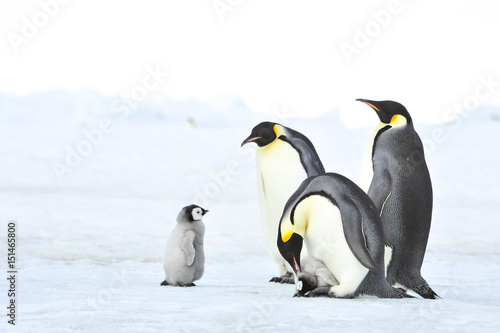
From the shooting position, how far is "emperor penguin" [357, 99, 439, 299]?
2996mm

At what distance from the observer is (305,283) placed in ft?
8.33

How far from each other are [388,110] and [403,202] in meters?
0.47

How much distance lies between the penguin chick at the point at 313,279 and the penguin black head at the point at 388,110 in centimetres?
93

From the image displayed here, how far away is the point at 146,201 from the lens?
705cm

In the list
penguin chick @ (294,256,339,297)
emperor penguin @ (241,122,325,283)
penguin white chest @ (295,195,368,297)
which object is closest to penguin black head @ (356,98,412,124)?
emperor penguin @ (241,122,325,283)

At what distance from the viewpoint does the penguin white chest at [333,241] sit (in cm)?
251

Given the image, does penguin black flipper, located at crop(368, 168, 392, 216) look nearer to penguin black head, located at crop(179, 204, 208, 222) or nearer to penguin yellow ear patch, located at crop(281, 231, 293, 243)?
penguin yellow ear patch, located at crop(281, 231, 293, 243)

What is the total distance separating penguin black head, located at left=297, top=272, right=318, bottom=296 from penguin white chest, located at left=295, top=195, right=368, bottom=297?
0.09 metres

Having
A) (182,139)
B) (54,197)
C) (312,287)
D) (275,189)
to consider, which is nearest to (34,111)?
(182,139)

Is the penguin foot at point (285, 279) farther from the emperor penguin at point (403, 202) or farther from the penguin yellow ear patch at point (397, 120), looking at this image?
the penguin yellow ear patch at point (397, 120)

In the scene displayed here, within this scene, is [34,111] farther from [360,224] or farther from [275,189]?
[360,224]

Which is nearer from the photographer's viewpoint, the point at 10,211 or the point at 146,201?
the point at 10,211

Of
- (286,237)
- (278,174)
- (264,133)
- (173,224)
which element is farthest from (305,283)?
(173,224)

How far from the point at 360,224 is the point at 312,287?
0.32m
